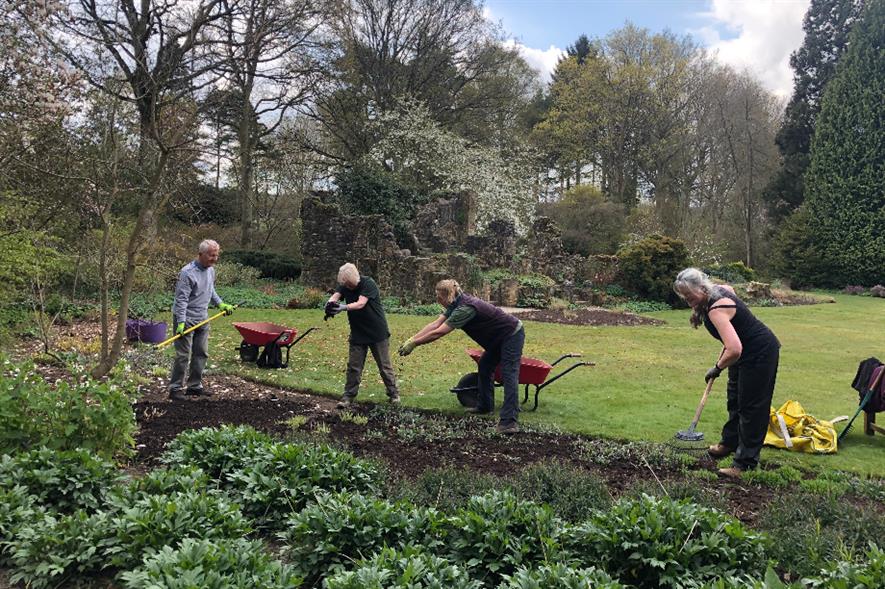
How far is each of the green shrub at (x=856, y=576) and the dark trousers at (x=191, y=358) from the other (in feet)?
20.5

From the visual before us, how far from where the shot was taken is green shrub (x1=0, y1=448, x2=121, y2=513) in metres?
3.49

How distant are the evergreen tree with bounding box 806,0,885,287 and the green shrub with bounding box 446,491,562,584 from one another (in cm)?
3092

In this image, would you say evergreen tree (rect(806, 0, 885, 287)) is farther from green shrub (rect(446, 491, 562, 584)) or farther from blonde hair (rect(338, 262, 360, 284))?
green shrub (rect(446, 491, 562, 584))

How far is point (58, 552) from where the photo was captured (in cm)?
293

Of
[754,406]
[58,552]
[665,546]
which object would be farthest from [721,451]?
[58,552]

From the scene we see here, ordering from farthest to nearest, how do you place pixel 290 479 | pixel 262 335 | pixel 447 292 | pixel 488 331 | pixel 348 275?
1. pixel 262 335
2. pixel 348 275
3. pixel 488 331
4. pixel 447 292
5. pixel 290 479

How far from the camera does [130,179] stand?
17906 millimetres

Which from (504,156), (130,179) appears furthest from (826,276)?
(130,179)

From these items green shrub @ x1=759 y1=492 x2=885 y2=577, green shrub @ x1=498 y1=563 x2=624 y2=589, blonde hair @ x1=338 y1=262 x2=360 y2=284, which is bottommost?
green shrub @ x1=759 y1=492 x2=885 y2=577

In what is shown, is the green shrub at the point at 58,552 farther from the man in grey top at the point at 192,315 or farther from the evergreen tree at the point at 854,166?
the evergreen tree at the point at 854,166

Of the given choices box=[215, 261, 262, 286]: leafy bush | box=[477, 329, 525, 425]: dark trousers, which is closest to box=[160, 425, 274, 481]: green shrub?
box=[477, 329, 525, 425]: dark trousers

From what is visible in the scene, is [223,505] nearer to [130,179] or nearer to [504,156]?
[130,179]

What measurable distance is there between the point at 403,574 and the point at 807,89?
38.9 meters

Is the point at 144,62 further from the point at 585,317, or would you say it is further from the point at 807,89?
the point at 807,89
